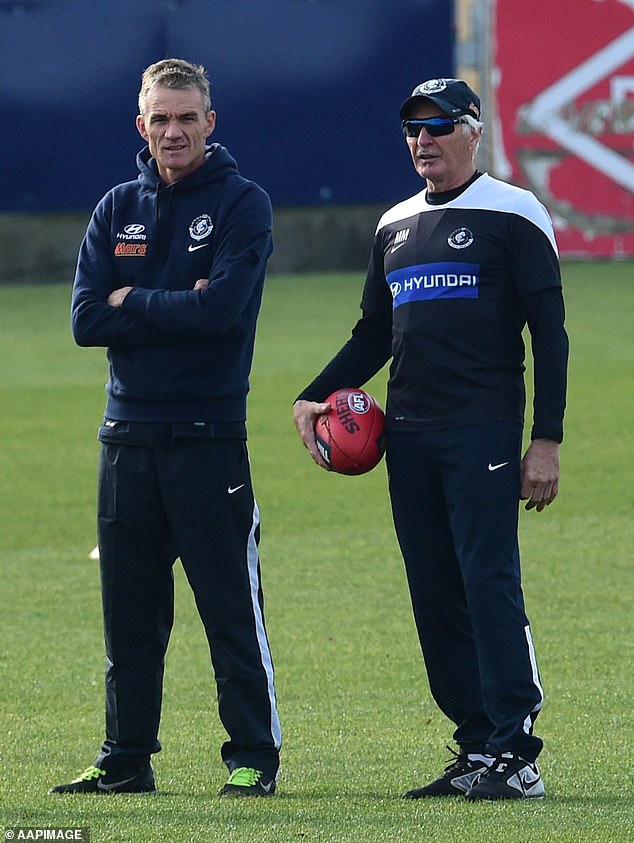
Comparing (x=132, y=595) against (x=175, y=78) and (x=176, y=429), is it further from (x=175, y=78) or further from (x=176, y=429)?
(x=175, y=78)

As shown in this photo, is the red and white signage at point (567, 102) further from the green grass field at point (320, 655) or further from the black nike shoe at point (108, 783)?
the black nike shoe at point (108, 783)

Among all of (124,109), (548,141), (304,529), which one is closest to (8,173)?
(124,109)

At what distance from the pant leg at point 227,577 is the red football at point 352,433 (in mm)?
271

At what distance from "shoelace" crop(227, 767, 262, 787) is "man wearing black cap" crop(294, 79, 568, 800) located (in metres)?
0.44

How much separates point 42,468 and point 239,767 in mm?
6947

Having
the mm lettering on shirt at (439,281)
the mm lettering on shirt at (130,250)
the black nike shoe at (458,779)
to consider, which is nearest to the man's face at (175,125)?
the mm lettering on shirt at (130,250)

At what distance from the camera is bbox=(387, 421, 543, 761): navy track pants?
4.37 meters

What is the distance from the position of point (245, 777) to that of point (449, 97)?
78.2 inches

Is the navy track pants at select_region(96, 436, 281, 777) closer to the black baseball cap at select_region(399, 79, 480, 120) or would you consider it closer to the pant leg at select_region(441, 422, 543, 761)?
the pant leg at select_region(441, 422, 543, 761)

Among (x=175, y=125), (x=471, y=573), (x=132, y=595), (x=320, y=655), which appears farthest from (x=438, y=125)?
(x=320, y=655)

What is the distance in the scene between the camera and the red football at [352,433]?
4633 millimetres

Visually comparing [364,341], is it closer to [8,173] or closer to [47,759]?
[47,759]

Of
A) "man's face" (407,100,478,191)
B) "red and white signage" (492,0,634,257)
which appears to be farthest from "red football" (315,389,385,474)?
"red and white signage" (492,0,634,257)

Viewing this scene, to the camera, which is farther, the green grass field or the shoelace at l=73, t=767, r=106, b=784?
the shoelace at l=73, t=767, r=106, b=784
